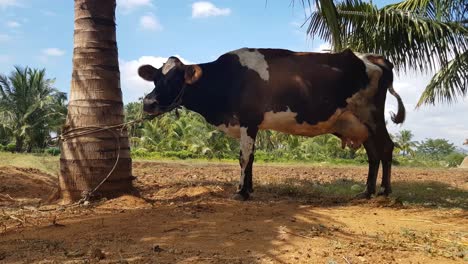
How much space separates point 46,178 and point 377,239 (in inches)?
262

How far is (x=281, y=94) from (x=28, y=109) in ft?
100

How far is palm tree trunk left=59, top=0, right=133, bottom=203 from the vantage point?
5.92 meters

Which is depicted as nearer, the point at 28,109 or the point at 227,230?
the point at 227,230

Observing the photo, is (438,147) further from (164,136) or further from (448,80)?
(448,80)

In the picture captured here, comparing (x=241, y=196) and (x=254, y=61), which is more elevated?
(x=254, y=61)

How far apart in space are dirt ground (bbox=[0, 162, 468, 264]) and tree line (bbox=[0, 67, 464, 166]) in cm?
2148

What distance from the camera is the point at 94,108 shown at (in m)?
6.04

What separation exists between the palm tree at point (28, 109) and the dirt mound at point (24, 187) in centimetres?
2512

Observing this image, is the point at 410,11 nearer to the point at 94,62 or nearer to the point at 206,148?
the point at 94,62

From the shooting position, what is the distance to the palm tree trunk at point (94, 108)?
592cm

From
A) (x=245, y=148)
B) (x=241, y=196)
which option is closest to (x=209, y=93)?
(x=245, y=148)

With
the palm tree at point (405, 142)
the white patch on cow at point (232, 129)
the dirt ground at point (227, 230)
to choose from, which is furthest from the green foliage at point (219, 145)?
the dirt ground at point (227, 230)

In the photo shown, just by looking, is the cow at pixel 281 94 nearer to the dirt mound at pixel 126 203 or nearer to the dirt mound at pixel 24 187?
the dirt mound at pixel 126 203

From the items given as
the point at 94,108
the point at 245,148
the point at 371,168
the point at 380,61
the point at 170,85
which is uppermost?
the point at 380,61
